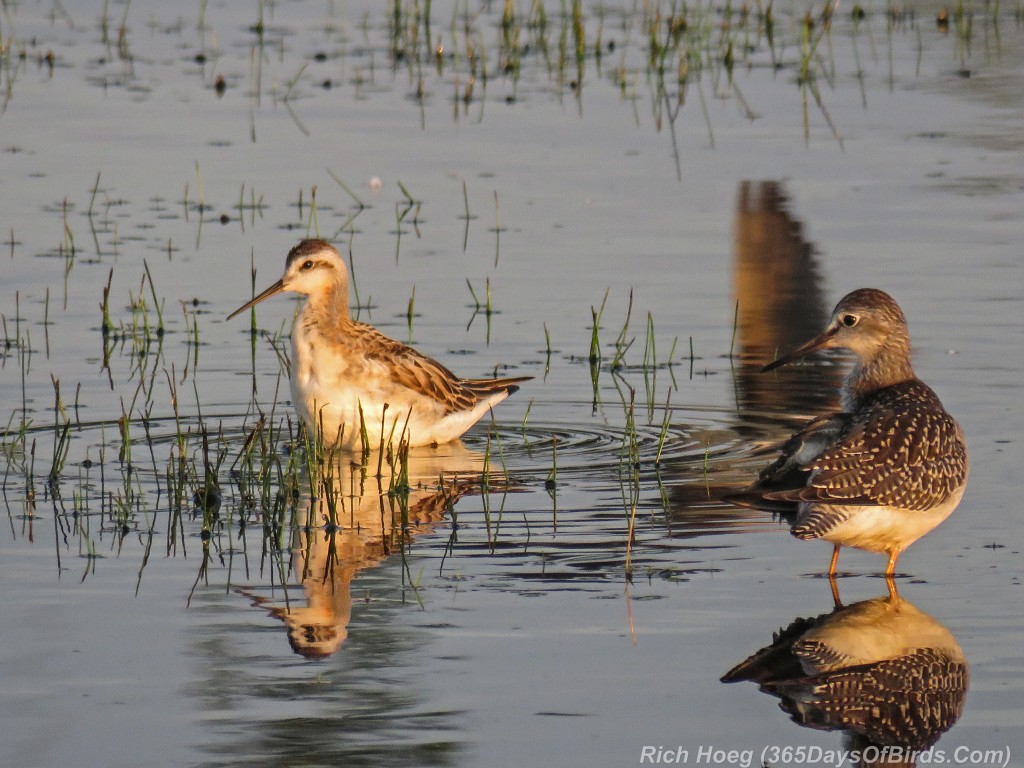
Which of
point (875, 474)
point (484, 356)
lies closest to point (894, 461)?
point (875, 474)

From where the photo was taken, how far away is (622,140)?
17.7 m

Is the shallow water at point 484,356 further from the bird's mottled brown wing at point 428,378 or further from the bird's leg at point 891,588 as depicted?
the bird's mottled brown wing at point 428,378

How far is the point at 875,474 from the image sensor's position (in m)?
8.20

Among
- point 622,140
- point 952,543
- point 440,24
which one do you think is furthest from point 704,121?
point 952,543

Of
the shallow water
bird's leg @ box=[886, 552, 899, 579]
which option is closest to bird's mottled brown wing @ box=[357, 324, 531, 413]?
the shallow water

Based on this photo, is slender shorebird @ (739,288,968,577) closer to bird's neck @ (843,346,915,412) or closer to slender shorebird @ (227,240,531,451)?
bird's neck @ (843,346,915,412)

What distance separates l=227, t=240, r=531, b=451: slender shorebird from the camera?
11281 mm

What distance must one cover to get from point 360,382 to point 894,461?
13.0 ft

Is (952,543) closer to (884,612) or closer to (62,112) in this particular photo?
(884,612)

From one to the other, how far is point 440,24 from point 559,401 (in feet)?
37.8

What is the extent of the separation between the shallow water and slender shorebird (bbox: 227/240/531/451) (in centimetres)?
25

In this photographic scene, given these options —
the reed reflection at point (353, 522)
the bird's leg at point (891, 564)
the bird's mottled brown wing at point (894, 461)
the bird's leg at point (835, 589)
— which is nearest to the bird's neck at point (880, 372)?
the bird's mottled brown wing at point (894, 461)

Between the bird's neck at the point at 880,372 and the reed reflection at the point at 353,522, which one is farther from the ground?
the bird's neck at the point at 880,372

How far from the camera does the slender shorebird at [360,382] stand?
11.3m
